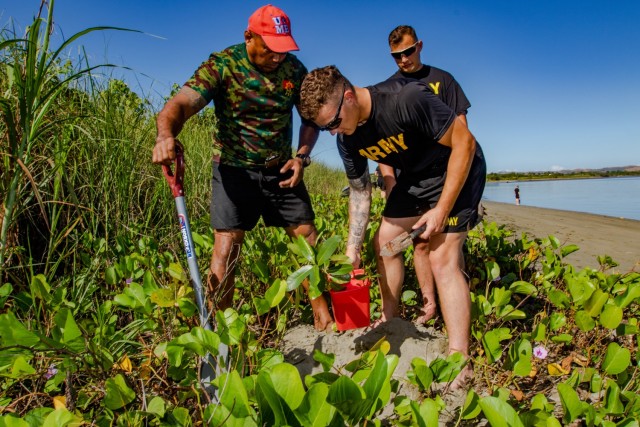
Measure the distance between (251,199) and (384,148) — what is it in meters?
0.90

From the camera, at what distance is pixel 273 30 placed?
2525 mm

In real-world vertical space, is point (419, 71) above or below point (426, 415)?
above

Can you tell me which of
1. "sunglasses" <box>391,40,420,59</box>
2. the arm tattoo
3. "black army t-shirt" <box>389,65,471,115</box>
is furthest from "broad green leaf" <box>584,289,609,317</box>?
"sunglasses" <box>391,40,420,59</box>

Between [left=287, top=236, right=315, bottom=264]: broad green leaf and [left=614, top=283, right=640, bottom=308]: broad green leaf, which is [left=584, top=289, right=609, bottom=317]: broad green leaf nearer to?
[left=614, top=283, right=640, bottom=308]: broad green leaf

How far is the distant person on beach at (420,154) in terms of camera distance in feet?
7.08

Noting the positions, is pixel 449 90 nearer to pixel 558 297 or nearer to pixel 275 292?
pixel 558 297

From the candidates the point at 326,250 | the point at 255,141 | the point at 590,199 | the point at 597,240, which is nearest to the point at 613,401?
the point at 326,250

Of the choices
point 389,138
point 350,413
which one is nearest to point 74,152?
point 389,138

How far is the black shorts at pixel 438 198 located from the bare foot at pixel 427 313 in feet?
2.23

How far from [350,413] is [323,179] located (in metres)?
10.9

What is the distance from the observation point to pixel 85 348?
1.59 metres

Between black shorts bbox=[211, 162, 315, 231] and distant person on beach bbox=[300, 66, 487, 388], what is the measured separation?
43 centimetres

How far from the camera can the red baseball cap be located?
8.27 feet

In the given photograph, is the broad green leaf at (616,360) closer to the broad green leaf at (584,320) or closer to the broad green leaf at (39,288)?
the broad green leaf at (584,320)
